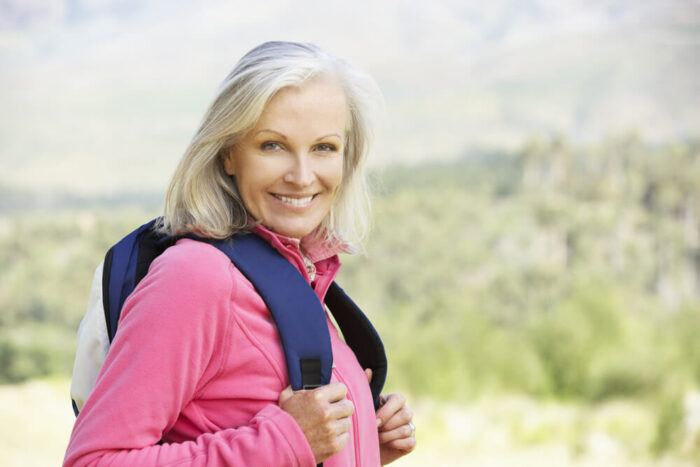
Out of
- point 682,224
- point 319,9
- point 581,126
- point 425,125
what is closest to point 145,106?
point 319,9

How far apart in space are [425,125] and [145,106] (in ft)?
10.1

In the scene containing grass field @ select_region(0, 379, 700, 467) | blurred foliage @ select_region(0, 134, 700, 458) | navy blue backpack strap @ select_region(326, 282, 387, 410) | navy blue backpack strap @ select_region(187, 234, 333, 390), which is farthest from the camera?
→ blurred foliage @ select_region(0, 134, 700, 458)

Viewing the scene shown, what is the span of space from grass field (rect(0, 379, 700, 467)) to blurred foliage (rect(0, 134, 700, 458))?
207 millimetres

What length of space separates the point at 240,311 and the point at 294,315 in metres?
0.08

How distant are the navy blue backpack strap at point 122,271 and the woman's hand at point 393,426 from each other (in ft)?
1.62

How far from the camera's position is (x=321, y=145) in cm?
126

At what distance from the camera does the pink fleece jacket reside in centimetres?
97

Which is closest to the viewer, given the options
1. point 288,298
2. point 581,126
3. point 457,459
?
point 288,298

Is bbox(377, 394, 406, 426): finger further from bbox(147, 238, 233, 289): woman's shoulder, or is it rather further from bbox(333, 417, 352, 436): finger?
bbox(147, 238, 233, 289): woman's shoulder

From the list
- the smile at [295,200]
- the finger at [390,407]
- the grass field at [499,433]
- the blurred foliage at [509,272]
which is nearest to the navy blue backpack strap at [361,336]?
the finger at [390,407]

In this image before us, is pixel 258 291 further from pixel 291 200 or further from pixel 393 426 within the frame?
pixel 393 426

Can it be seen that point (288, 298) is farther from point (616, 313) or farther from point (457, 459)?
point (616, 313)

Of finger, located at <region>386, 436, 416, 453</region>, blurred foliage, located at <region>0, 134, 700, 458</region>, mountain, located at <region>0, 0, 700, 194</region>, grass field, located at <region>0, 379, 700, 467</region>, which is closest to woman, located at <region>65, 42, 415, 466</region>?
finger, located at <region>386, 436, 416, 453</region>

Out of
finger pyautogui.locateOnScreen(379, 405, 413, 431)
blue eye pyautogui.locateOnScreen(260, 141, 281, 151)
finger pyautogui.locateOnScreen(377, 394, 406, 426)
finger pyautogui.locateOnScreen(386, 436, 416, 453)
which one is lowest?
finger pyautogui.locateOnScreen(386, 436, 416, 453)
